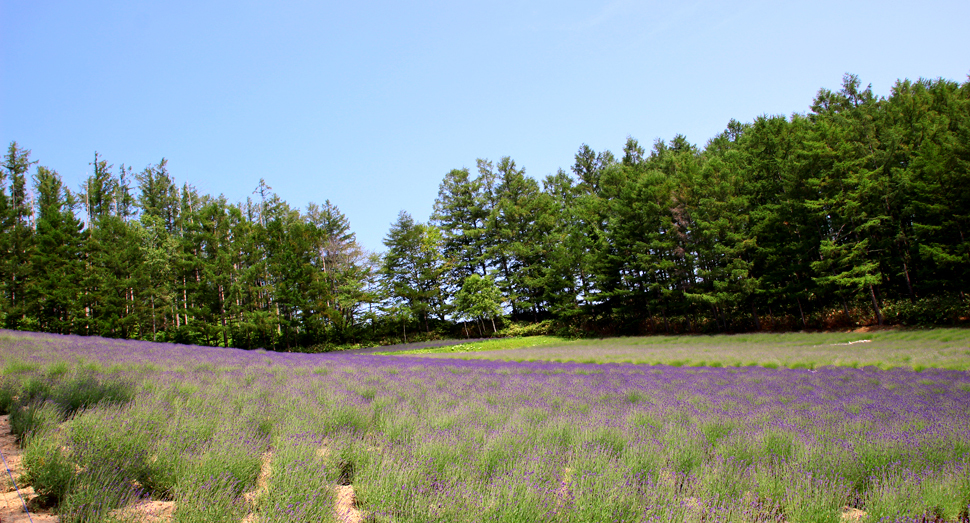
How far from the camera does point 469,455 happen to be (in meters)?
3.56

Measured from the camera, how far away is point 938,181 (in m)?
22.9

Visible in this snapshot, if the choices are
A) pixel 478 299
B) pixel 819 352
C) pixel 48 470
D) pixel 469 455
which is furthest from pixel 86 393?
pixel 478 299

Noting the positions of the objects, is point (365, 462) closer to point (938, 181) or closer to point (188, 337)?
point (938, 181)

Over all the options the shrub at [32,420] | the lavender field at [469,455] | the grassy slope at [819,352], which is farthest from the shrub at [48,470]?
the grassy slope at [819,352]

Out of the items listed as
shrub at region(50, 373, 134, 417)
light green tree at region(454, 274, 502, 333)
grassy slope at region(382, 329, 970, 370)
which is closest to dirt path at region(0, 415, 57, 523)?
shrub at region(50, 373, 134, 417)

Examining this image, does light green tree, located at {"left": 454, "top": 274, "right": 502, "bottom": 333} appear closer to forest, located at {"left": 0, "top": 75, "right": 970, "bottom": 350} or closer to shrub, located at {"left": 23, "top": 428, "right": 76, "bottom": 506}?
forest, located at {"left": 0, "top": 75, "right": 970, "bottom": 350}

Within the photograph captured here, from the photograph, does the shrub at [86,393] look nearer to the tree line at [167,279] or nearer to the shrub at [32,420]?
the shrub at [32,420]

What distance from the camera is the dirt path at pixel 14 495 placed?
2.40 metres

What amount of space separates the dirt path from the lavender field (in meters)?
0.10

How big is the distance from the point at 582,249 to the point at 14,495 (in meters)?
36.8

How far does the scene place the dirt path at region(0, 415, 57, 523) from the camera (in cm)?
240

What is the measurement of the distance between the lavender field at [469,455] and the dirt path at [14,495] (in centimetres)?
10

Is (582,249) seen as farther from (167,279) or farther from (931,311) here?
(167,279)

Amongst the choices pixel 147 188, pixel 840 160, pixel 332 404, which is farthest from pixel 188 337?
pixel 840 160
